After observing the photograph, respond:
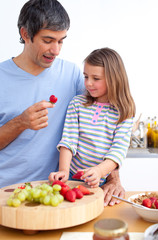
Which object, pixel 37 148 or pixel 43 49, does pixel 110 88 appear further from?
pixel 37 148

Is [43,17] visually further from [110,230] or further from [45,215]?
[110,230]

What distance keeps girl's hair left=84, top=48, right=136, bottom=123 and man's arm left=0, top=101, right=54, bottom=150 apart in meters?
0.37

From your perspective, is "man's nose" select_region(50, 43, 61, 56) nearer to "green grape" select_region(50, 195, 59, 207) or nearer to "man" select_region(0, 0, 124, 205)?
"man" select_region(0, 0, 124, 205)

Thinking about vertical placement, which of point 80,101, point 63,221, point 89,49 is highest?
point 89,49

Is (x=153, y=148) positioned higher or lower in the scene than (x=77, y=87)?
lower

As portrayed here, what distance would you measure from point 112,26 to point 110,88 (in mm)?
2234

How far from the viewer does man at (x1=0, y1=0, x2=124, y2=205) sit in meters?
1.56

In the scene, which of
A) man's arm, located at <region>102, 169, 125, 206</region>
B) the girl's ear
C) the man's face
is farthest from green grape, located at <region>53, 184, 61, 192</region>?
the girl's ear

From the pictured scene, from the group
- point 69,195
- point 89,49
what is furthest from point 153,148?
point 69,195

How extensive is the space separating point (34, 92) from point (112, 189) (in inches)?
27.8

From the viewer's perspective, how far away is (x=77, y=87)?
184 cm

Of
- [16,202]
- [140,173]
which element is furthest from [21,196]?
[140,173]

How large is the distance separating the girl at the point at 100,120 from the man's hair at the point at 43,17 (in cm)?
24

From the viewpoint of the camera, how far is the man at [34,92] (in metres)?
1.56
